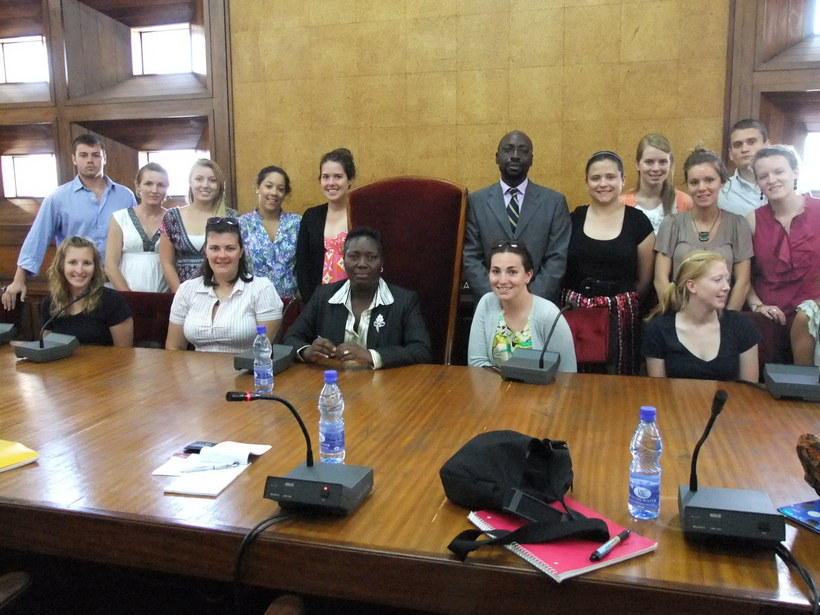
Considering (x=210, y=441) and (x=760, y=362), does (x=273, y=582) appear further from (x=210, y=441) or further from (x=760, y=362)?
(x=760, y=362)

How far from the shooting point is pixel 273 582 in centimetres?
110

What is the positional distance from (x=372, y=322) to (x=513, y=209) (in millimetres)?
856

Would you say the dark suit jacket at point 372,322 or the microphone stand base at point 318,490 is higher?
the dark suit jacket at point 372,322

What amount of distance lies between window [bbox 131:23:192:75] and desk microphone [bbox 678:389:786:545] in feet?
15.5

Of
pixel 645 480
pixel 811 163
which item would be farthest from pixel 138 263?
pixel 811 163

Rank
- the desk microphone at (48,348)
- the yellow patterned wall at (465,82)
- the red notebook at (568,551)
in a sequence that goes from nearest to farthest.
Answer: the red notebook at (568,551) < the desk microphone at (48,348) < the yellow patterned wall at (465,82)

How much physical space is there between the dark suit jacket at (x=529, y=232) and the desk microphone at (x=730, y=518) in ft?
5.85

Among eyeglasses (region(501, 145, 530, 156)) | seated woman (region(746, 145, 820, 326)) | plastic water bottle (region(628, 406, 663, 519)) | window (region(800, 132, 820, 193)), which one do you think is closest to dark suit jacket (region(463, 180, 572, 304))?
eyeglasses (region(501, 145, 530, 156))

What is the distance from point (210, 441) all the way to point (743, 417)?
123cm

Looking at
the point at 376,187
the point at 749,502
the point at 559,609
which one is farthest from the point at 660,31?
the point at 559,609

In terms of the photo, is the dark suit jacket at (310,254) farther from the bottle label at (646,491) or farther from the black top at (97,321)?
the bottle label at (646,491)

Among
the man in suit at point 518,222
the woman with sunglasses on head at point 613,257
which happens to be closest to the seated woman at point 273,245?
the man in suit at point 518,222

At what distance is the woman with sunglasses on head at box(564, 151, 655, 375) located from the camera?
279 cm

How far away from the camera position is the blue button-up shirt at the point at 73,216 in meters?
3.98
